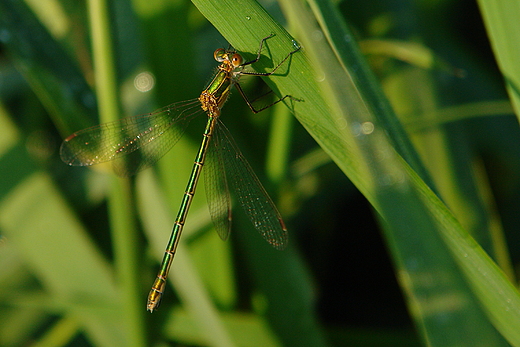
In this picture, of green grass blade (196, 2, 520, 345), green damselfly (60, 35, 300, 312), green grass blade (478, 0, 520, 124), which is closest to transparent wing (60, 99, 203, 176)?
green damselfly (60, 35, 300, 312)

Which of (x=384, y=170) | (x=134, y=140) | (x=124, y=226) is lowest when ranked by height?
(x=384, y=170)

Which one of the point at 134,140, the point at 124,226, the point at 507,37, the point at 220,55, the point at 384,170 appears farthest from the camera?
the point at 134,140

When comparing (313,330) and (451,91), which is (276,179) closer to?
(313,330)

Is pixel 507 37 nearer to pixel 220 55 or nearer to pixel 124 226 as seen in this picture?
pixel 220 55

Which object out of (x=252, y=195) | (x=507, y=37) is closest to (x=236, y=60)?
(x=252, y=195)

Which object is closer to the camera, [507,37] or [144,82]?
[507,37]

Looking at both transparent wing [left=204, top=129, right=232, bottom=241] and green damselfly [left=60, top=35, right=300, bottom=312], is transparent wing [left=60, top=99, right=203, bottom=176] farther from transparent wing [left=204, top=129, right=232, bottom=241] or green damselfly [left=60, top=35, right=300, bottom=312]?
transparent wing [left=204, top=129, right=232, bottom=241]

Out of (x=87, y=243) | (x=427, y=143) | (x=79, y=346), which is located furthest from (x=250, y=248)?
(x=79, y=346)
